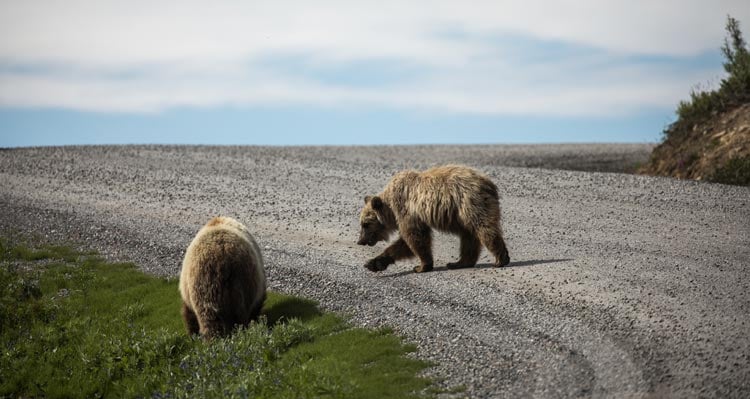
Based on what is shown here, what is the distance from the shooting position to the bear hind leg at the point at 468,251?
46.4 ft

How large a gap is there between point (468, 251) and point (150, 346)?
541 centimetres

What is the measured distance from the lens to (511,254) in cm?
1598

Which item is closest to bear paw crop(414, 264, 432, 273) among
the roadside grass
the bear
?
the roadside grass

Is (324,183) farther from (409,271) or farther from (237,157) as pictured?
(409,271)

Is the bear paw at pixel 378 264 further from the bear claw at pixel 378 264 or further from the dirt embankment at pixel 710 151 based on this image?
the dirt embankment at pixel 710 151

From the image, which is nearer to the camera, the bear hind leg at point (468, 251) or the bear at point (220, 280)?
the bear at point (220, 280)

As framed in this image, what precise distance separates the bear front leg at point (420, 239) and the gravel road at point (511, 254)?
0.42 meters

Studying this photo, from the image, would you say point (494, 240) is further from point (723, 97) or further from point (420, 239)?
point (723, 97)

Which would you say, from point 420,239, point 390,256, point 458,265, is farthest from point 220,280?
point 458,265

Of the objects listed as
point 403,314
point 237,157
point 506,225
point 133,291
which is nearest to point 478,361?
point 403,314

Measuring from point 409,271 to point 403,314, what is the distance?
282cm

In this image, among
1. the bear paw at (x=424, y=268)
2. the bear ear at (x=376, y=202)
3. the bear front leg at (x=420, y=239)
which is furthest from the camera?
the bear ear at (x=376, y=202)

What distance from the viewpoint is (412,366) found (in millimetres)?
9953

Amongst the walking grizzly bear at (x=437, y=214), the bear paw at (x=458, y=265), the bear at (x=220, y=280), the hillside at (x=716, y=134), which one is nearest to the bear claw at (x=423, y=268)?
the walking grizzly bear at (x=437, y=214)
